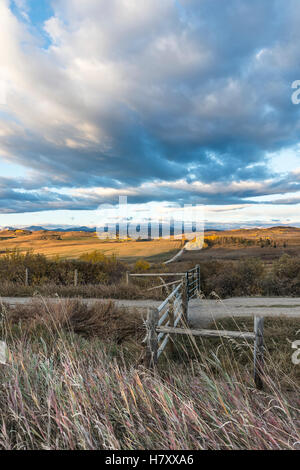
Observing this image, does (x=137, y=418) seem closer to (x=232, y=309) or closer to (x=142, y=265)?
(x=232, y=309)

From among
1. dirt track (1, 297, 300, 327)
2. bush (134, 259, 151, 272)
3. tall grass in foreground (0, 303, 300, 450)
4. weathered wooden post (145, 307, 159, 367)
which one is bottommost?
dirt track (1, 297, 300, 327)

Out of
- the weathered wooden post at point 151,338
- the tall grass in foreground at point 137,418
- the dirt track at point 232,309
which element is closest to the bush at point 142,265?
the dirt track at point 232,309

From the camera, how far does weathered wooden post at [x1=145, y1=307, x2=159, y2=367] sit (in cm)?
554

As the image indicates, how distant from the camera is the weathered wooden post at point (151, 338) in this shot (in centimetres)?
554

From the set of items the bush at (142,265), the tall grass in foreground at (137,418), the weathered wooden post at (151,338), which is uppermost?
the tall grass in foreground at (137,418)

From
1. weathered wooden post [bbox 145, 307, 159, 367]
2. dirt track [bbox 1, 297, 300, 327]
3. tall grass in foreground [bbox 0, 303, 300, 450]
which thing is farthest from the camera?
dirt track [bbox 1, 297, 300, 327]

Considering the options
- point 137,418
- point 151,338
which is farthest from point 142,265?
point 137,418

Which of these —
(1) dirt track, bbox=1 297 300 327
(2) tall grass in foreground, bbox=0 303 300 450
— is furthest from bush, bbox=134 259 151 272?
(2) tall grass in foreground, bbox=0 303 300 450

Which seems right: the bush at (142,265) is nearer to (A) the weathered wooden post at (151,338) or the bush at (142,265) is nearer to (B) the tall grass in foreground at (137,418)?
(A) the weathered wooden post at (151,338)

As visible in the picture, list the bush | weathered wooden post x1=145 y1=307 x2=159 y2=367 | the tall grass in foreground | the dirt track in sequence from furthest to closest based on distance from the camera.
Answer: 1. the bush
2. the dirt track
3. weathered wooden post x1=145 y1=307 x2=159 y2=367
4. the tall grass in foreground

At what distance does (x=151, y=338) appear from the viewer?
5.62m

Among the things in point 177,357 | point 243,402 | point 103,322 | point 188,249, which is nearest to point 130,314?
point 103,322

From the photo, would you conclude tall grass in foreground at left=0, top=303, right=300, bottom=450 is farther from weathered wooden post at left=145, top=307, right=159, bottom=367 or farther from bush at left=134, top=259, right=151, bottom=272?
bush at left=134, top=259, right=151, bottom=272
